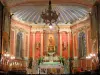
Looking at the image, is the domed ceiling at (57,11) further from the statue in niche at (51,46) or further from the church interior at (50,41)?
the statue in niche at (51,46)

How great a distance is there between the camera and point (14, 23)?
26.0 metres

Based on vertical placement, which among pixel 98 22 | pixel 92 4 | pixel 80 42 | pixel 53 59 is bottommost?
pixel 53 59

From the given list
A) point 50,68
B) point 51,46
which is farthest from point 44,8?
point 50,68

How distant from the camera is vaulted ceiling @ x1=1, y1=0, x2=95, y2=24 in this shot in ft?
61.2

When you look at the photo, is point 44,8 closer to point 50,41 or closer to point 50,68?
point 50,41

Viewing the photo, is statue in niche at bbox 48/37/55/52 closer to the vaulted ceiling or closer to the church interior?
the church interior

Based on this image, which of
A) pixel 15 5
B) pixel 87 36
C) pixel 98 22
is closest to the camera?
pixel 98 22

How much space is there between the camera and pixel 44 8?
23688 mm

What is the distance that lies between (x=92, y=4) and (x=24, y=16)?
33.5 feet

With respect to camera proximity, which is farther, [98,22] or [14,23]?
[14,23]

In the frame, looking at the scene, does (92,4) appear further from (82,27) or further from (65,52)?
(65,52)

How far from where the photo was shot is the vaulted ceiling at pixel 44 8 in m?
18.7

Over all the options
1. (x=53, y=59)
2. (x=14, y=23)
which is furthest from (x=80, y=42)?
(x=14, y=23)

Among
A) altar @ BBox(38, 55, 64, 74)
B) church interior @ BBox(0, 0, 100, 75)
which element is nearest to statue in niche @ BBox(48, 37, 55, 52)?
church interior @ BBox(0, 0, 100, 75)
